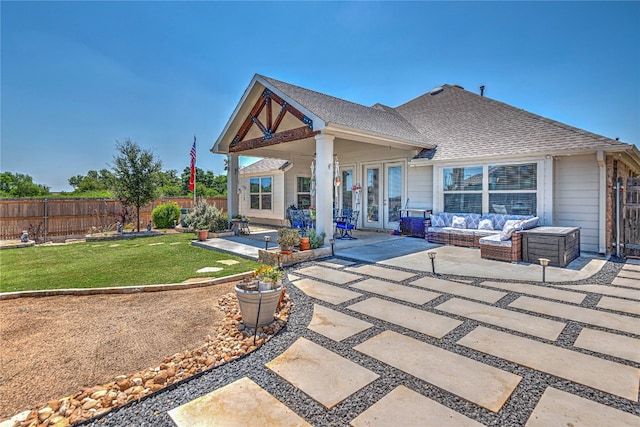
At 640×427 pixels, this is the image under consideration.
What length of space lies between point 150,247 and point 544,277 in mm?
9277

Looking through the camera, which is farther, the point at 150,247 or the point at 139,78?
the point at 139,78

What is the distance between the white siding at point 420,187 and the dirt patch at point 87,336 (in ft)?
23.7

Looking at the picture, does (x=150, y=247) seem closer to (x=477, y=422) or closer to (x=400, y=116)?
(x=477, y=422)

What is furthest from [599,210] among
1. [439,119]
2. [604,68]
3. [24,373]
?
[24,373]

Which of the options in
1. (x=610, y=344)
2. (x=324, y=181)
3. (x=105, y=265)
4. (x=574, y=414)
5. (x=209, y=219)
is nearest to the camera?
(x=574, y=414)

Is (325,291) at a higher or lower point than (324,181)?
lower

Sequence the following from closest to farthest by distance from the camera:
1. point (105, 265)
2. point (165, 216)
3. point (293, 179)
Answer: point (105, 265)
point (165, 216)
point (293, 179)

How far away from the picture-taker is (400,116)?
1230 cm

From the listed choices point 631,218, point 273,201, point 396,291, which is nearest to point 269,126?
point 273,201

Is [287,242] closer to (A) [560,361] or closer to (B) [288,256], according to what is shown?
(B) [288,256]

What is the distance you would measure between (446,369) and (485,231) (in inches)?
251

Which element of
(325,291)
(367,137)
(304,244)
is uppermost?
(367,137)

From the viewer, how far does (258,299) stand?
126 inches

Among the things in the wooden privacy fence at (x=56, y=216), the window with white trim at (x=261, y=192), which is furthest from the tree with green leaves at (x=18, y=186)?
the window with white trim at (x=261, y=192)
